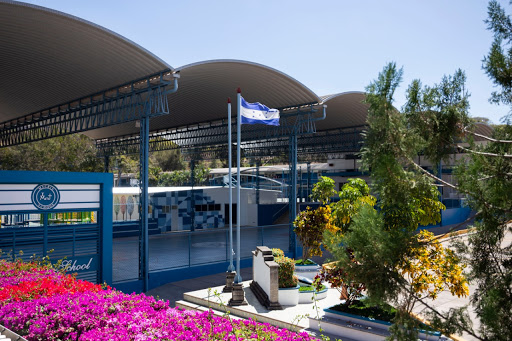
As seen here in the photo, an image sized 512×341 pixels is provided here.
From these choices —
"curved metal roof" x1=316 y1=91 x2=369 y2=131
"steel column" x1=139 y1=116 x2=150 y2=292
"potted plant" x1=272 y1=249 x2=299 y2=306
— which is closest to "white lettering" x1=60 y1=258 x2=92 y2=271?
"steel column" x1=139 y1=116 x2=150 y2=292

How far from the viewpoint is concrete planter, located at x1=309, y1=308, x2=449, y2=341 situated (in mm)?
10070

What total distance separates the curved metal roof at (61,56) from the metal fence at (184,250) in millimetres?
6552

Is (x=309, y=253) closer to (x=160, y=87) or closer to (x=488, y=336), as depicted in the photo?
(x=160, y=87)

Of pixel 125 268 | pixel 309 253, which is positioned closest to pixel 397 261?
pixel 309 253

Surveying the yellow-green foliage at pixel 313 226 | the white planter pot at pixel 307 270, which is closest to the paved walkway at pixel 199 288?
the white planter pot at pixel 307 270

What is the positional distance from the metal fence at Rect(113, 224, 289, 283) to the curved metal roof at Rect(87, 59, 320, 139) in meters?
6.39

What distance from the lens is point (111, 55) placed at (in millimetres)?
16016

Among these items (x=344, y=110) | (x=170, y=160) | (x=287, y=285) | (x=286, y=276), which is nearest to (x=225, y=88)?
(x=344, y=110)

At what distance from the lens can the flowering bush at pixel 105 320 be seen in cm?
718

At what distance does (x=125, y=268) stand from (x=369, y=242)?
50.2 ft

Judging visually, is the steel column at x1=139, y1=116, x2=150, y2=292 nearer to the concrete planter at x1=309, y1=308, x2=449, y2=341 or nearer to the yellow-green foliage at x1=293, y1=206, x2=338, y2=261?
the yellow-green foliage at x1=293, y1=206, x2=338, y2=261

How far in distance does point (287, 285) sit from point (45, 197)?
25.5ft

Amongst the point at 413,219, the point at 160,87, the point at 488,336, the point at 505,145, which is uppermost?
the point at 160,87

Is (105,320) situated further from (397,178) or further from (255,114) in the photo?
(255,114)
